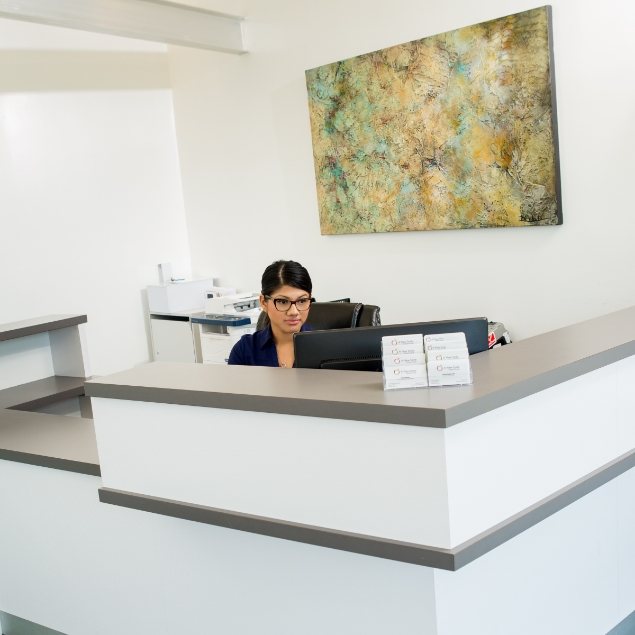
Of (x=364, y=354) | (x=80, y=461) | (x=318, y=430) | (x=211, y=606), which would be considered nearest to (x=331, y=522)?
(x=318, y=430)

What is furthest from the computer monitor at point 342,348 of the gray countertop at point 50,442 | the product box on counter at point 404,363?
the gray countertop at point 50,442

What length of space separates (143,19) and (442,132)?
7.08 feet

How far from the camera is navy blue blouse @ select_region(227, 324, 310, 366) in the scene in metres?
3.21

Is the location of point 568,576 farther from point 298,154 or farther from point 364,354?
point 298,154

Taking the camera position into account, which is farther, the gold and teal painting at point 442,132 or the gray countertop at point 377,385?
the gold and teal painting at point 442,132

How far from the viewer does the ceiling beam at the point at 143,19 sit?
4.89m

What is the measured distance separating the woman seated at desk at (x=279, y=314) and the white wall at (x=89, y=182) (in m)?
2.98

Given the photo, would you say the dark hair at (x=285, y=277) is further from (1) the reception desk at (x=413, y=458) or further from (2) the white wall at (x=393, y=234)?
(2) the white wall at (x=393, y=234)

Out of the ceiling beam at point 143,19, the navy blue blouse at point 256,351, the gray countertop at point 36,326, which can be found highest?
the ceiling beam at point 143,19

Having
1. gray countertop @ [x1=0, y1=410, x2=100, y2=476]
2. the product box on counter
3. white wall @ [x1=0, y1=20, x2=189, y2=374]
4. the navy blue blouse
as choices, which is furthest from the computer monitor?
white wall @ [x1=0, y1=20, x2=189, y2=374]

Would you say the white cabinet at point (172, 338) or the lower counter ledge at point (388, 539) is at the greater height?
the lower counter ledge at point (388, 539)

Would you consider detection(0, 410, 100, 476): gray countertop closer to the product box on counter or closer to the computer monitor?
the computer monitor

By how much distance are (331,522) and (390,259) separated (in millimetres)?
3557

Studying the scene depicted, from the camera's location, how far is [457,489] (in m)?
1.77
